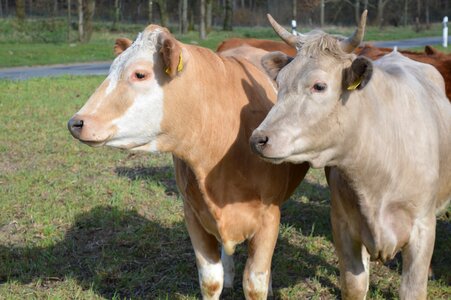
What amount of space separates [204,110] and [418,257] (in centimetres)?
145

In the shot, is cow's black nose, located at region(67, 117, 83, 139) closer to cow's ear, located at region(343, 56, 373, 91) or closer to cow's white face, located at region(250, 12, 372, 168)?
cow's white face, located at region(250, 12, 372, 168)

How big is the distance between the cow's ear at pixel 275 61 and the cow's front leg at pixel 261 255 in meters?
0.81

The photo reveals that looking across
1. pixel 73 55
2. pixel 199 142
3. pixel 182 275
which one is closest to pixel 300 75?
pixel 199 142

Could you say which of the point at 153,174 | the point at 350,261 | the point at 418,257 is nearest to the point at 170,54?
the point at 350,261

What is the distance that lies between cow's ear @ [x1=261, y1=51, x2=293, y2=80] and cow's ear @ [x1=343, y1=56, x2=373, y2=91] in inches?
18.0

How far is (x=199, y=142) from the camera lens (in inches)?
151

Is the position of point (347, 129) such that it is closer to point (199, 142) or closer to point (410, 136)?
point (410, 136)

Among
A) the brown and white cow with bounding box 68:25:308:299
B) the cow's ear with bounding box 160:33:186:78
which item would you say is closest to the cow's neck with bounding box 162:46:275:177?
the brown and white cow with bounding box 68:25:308:299

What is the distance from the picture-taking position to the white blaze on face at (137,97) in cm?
353

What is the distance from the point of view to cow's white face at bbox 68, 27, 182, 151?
11.3 ft

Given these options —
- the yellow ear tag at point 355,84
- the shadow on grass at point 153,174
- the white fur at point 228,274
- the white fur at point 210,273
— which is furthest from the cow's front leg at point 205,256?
the shadow on grass at point 153,174

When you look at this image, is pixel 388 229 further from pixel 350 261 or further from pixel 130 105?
pixel 130 105

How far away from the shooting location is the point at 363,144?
3.62 m

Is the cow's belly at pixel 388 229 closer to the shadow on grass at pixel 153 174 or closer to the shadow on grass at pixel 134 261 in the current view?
the shadow on grass at pixel 134 261
